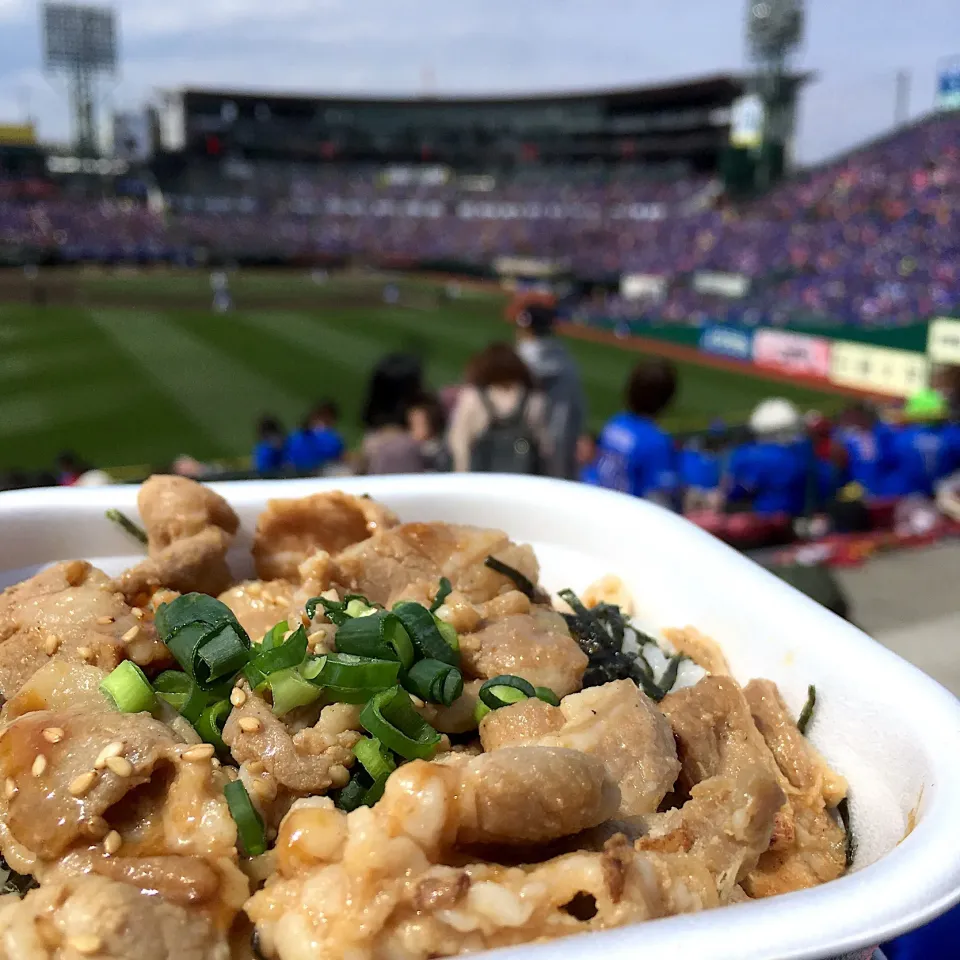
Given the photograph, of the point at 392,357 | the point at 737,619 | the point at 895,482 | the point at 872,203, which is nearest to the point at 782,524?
the point at 895,482

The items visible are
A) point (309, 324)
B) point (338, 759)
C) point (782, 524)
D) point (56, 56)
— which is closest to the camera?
point (338, 759)

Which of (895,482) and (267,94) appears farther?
(267,94)

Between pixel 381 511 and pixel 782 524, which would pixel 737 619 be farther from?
pixel 782 524

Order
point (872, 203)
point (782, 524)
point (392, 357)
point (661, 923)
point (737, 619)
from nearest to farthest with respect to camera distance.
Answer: point (661, 923) < point (737, 619) < point (392, 357) < point (782, 524) < point (872, 203)

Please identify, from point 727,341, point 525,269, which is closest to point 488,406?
point 727,341

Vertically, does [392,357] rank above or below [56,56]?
below

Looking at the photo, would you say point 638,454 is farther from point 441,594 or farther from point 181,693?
point 181,693

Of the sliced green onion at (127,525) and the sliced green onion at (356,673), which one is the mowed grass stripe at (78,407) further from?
the sliced green onion at (356,673)

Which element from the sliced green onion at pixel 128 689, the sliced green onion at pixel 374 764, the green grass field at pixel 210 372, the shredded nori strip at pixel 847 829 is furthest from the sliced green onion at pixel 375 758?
the green grass field at pixel 210 372
